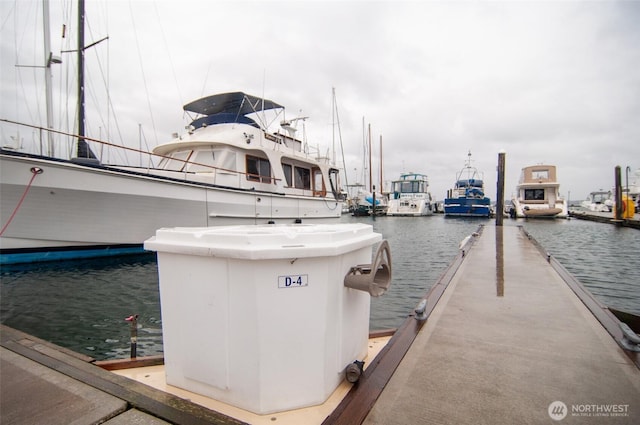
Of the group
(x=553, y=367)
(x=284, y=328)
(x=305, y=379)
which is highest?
(x=284, y=328)

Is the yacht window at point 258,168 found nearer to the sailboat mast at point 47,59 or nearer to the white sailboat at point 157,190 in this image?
the white sailboat at point 157,190

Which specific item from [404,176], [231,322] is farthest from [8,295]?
[404,176]

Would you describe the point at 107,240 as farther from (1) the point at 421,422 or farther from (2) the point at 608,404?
(2) the point at 608,404

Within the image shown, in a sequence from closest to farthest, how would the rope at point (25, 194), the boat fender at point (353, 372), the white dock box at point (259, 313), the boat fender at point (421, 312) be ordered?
the white dock box at point (259, 313) → the boat fender at point (353, 372) → the boat fender at point (421, 312) → the rope at point (25, 194)

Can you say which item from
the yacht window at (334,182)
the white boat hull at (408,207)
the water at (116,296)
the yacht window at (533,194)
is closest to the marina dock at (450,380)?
the water at (116,296)

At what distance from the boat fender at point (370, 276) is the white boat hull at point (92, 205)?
846 centimetres

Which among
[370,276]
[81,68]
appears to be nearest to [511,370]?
[370,276]

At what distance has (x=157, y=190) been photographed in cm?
892

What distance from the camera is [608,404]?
6.01ft

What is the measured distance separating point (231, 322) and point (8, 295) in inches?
299

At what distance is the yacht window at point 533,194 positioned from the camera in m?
32.3

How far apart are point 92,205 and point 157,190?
162 centimetres

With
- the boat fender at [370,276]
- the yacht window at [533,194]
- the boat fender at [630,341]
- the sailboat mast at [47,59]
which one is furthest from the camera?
the yacht window at [533,194]

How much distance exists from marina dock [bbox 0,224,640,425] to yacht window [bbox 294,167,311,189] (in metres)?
11.6
